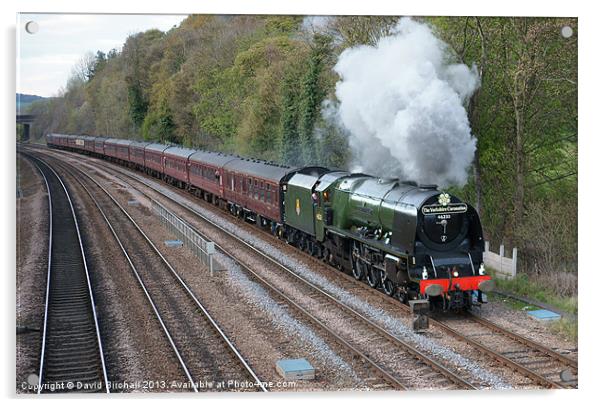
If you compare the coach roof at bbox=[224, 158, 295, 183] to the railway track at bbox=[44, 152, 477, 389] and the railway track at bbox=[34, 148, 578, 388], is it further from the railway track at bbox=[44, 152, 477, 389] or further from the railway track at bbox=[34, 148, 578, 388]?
the railway track at bbox=[34, 148, 578, 388]

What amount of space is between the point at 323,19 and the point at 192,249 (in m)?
8.43

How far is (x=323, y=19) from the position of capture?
51.3ft

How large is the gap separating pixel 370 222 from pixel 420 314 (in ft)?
12.4

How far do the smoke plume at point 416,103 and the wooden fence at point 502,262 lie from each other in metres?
2.01

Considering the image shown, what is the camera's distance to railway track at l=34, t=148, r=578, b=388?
1314 cm

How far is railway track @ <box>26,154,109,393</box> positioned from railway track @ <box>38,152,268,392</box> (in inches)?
53.1

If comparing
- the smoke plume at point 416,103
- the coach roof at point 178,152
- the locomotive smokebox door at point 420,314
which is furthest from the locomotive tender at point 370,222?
the coach roof at point 178,152

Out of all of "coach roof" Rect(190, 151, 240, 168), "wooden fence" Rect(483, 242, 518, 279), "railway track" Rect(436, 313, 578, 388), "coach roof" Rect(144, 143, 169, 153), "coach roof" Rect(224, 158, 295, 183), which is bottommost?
"railway track" Rect(436, 313, 578, 388)

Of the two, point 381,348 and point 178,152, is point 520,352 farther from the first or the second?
point 178,152

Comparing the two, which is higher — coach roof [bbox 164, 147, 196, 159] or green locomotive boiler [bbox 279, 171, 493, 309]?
→ coach roof [bbox 164, 147, 196, 159]

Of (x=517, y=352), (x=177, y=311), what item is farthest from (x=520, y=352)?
(x=177, y=311)

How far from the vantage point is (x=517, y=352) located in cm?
1421

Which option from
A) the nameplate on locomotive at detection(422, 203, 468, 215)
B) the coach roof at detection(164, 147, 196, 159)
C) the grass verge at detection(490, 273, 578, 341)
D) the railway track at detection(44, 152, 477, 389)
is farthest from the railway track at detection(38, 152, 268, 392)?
the coach roof at detection(164, 147, 196, 159)
